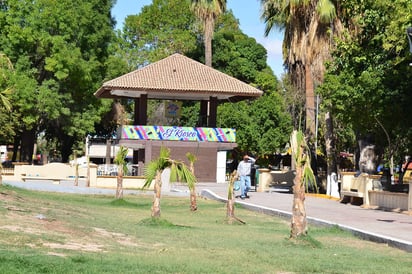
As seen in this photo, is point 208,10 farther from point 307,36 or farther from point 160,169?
point 160,169

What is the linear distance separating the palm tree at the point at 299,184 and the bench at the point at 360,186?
37.2 feet

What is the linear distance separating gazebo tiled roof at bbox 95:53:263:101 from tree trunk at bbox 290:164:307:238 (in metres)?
34.5

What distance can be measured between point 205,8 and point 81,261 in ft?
162

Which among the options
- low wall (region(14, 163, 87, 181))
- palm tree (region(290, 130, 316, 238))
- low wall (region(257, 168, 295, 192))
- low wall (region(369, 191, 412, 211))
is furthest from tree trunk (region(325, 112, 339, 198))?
palm tree (region(290, 130, 316, 238))

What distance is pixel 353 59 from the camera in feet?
92.6

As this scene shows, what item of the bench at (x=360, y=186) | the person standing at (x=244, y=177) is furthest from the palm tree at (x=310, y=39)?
the bench at (x=360, y=186)

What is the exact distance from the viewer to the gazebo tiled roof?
162 ft

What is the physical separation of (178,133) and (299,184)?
3635 centimetres

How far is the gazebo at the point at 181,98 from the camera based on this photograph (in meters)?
49.6

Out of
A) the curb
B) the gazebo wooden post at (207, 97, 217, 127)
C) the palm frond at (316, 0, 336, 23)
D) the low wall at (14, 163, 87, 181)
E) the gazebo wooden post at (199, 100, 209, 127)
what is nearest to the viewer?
the curb

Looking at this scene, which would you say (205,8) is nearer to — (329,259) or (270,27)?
(270,27)

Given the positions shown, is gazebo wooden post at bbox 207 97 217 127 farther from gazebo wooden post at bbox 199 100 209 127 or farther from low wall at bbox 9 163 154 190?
low wall at bbox 9 163 154 190

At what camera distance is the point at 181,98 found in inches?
2104

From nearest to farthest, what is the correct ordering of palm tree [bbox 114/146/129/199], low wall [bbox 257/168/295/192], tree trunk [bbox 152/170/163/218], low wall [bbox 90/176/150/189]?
tree trunk [bbox 152/170/163/218] < palm tree [bbox 114/146/129/199] < low wall [bbox 257/168/295/192] < low wall [bbox 90/176/150/189]
